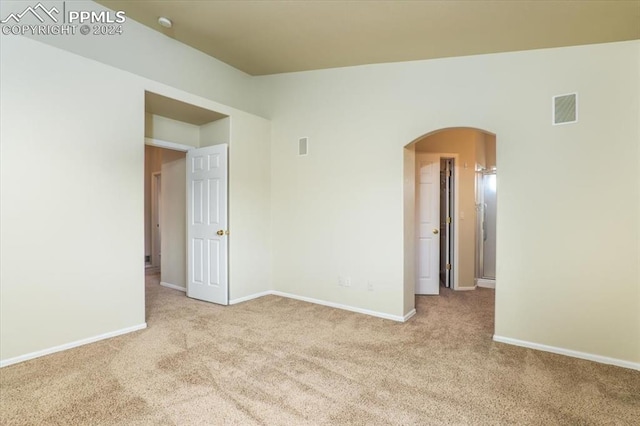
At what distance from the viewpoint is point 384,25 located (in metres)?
3.02

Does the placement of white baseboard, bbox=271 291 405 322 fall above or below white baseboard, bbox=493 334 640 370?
above

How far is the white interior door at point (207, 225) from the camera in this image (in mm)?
4230

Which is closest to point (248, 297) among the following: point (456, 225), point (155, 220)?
point (456, 225)

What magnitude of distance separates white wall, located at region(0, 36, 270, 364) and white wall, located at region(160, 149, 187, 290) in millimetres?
1571

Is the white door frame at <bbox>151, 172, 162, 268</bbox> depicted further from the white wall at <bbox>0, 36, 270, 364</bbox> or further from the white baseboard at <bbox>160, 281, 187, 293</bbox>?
the white wall at <bbox>0, 36, 270, 364</bbox>

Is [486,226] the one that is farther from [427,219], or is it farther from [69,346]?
[69,346]

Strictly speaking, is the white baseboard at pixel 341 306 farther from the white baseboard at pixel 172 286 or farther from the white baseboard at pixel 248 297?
the white baseboard at pixel 172 286

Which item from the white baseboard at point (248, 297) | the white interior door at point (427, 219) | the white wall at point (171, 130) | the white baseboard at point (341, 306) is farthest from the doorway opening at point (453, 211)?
the white wall at point (171, 130)

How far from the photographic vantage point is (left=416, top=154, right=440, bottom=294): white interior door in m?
4.93

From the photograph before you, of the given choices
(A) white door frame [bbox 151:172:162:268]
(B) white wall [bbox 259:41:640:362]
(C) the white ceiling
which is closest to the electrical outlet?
(B) white wall [bbox 259:41:640:362]

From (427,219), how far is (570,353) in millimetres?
2497

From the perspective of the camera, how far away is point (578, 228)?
2.83 metres

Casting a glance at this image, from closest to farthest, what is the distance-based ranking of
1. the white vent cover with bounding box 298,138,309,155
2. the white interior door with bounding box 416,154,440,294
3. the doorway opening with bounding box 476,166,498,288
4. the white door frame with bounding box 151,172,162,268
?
the white vent cover with bounding box 298,138,309,155 < the white interior door with bounding box 416,154,440,294 < the doorway opening with bounding box 476,166,498,288 < the white door frame with bounding box 151,172,162,268

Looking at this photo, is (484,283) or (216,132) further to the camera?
(484,283)
